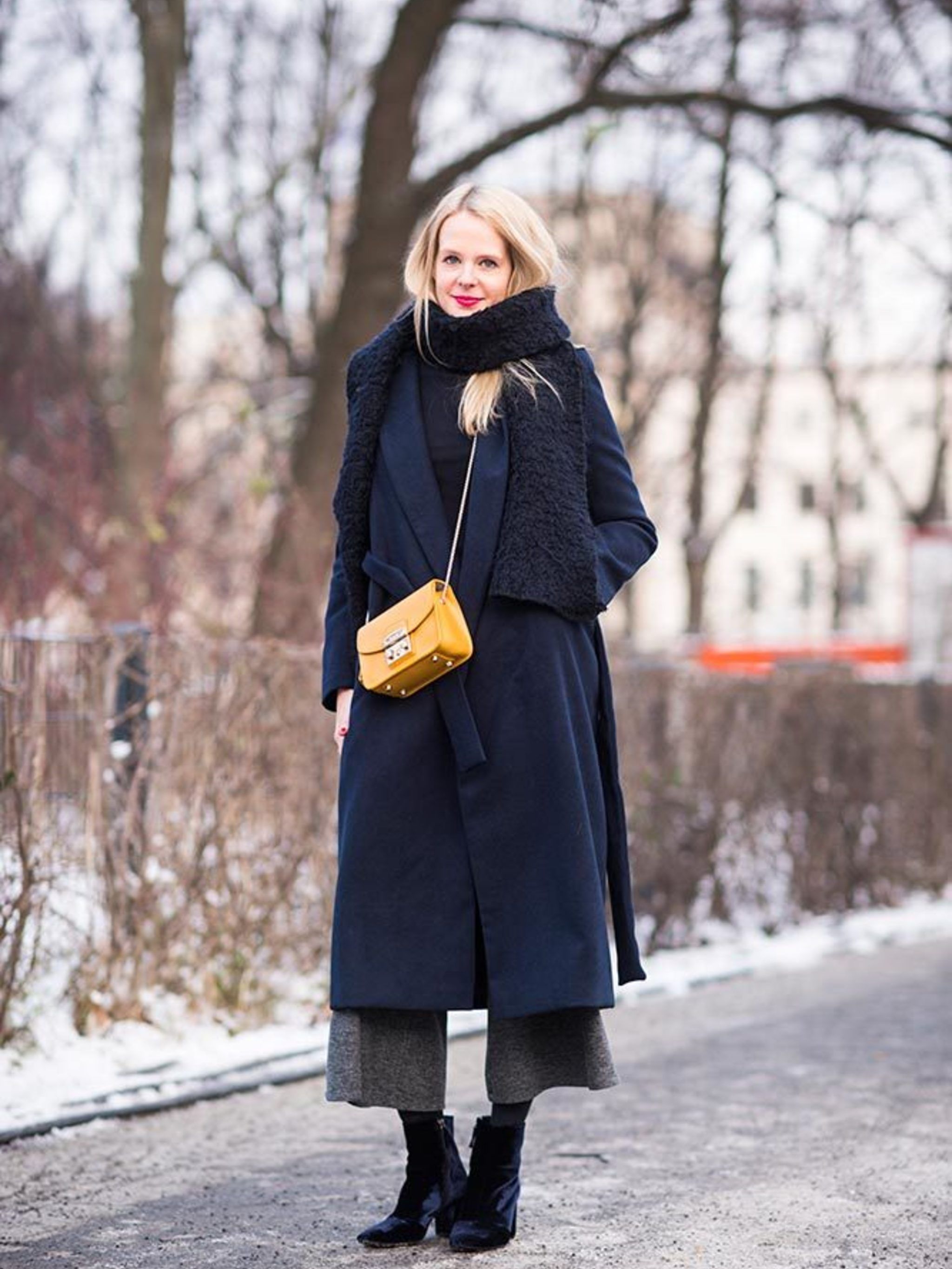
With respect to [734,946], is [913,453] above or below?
above

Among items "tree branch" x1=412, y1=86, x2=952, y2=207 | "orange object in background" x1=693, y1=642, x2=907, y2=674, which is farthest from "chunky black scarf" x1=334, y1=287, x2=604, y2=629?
"orange object in background" x1=693, y1=642, x2=907, y2=674

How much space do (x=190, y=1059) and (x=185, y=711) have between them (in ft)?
3.54

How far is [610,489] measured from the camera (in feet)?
14.7

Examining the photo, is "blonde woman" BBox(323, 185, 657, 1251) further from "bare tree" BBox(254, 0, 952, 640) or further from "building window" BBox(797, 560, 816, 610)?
"building window" BBox(797, 560, 816, 610)

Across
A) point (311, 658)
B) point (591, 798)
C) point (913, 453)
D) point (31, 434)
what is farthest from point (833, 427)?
point (913, 453)

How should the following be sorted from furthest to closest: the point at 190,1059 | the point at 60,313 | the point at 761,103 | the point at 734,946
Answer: the point at 60,313 < the point at 761,103 < the point at 734,946 < the point at 190,1059

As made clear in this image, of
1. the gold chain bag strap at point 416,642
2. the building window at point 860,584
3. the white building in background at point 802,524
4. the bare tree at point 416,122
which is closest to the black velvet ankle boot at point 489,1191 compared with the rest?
the gold chain bag strap at point 416,642

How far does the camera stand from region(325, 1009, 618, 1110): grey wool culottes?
4191 mm

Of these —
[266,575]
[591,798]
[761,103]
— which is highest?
[761,103]

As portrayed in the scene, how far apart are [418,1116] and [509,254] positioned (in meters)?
1.72

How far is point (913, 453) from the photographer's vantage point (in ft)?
242

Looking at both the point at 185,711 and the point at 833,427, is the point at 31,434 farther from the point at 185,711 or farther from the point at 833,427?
the point at 833,427

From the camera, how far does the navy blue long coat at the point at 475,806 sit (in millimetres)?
4168

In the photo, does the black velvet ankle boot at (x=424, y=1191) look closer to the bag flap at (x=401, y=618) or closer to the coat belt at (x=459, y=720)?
the coat belt at (x=459, y=720)
